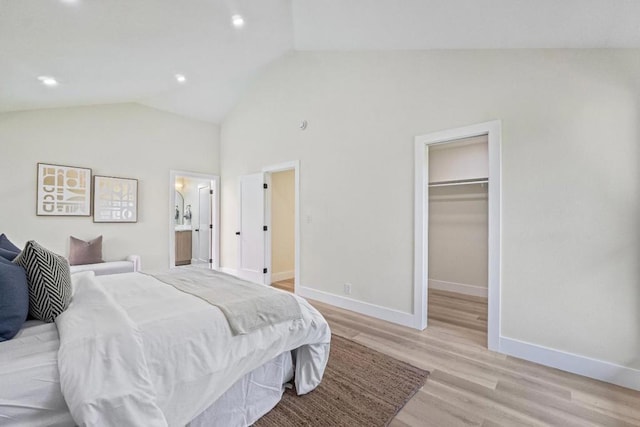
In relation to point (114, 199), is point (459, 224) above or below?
below

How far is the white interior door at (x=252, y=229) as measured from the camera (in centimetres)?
477

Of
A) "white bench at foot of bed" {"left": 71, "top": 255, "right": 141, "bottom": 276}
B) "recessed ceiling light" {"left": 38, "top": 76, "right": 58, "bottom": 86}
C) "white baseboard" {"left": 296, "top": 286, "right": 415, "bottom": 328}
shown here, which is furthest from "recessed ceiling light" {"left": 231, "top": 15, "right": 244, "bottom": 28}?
"white bench at foot of bed" {"left": 71, "top": 255, "right": 141, "bottom": 276}

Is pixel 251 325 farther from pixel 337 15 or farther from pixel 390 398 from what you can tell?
pixel 337 15

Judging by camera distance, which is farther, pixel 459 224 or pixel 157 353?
pixel 459 224

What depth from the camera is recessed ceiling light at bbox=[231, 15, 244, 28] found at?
2854 millimetres

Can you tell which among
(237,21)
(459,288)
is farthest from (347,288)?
(237,21)

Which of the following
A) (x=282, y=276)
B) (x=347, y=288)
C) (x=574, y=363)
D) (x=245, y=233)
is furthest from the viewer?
(x=282, y=276)

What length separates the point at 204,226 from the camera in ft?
20.9

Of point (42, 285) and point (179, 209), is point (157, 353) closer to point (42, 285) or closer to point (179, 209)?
point (42, 285)

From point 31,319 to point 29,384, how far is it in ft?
2.12

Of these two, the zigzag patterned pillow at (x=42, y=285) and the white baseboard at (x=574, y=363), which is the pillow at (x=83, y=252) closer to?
the zigzag patterned pillow at (x=42, y=285)

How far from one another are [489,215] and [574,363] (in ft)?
4.24

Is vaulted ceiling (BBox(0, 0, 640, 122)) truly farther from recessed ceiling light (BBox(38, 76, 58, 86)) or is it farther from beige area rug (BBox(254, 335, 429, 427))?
beige area rug (BBox(254, 335, 429, 427))

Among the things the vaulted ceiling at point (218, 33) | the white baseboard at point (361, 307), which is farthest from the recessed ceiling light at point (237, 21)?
the white baseboard at point (361, 307)
